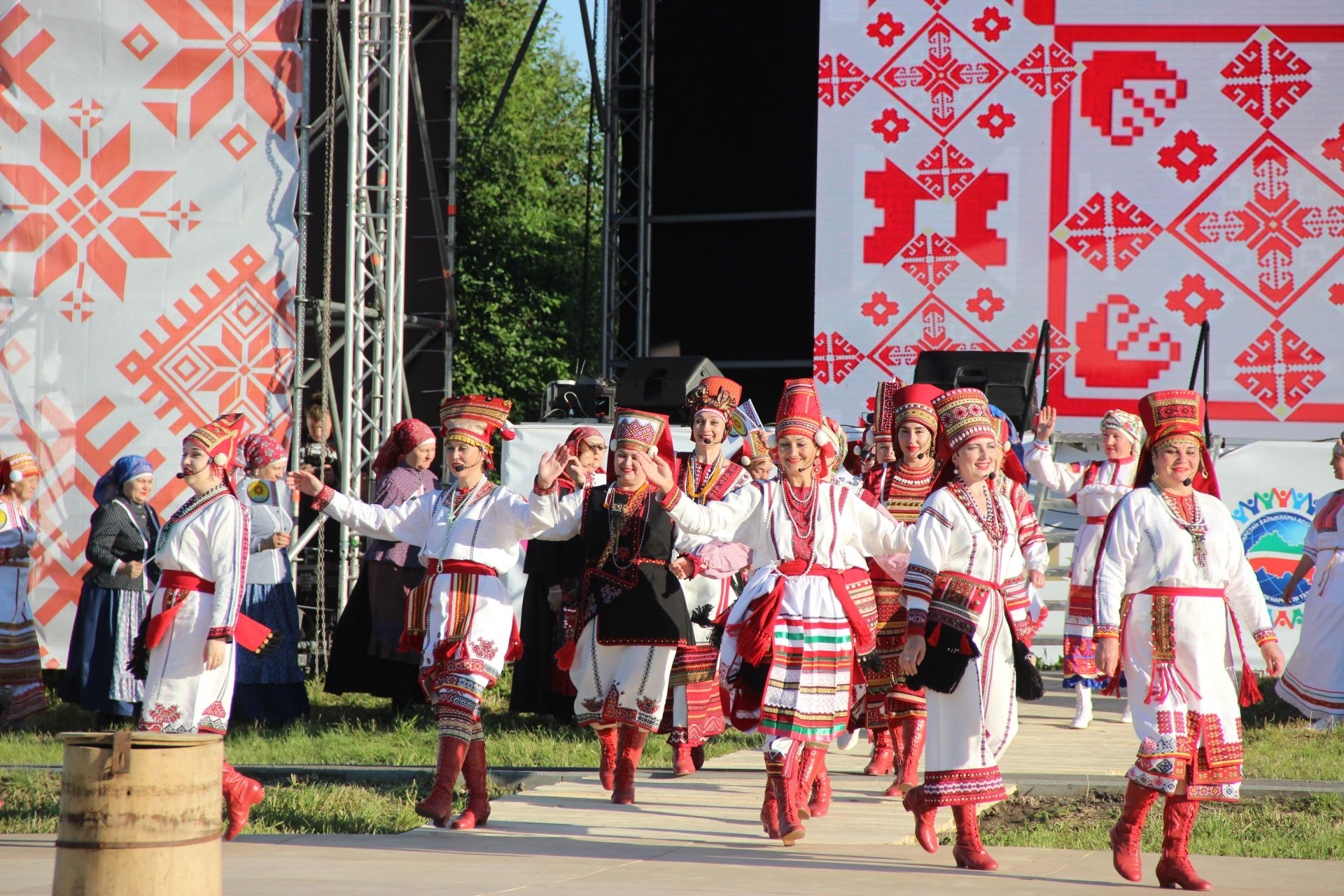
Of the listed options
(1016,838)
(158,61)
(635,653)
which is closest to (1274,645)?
(1016,838)

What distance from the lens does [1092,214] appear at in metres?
10.5

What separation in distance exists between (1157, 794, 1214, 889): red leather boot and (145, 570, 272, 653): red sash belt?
9.89ft

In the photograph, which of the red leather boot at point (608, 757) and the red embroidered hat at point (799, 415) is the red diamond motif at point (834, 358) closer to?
the red leather boot at point (608, 757)

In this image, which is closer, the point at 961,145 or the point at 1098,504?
the point at 1098,504

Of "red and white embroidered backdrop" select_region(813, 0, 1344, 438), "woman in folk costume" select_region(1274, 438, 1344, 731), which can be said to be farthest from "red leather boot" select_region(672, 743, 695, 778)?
"red and white embroidered backdrop" select_region(813, 0, 1344, 438)

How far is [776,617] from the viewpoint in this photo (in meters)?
4.88

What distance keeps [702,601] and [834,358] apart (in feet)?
13.6

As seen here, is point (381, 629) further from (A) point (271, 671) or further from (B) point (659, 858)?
(B) point (659, 858)

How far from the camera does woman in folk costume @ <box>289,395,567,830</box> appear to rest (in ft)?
16.7

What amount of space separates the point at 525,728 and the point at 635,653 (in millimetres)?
1947

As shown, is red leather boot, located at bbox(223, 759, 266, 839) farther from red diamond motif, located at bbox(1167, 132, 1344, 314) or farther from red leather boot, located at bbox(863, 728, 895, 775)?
red diamond motif, located at bbox(1167, 132, 1344, 314)

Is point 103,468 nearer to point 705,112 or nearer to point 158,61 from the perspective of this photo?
point 158,61

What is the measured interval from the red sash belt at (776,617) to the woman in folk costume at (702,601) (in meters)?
0.62

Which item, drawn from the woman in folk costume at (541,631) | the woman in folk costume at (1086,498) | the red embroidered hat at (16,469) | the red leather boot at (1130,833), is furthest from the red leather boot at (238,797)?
the woman in folk costume at (1086,498)
